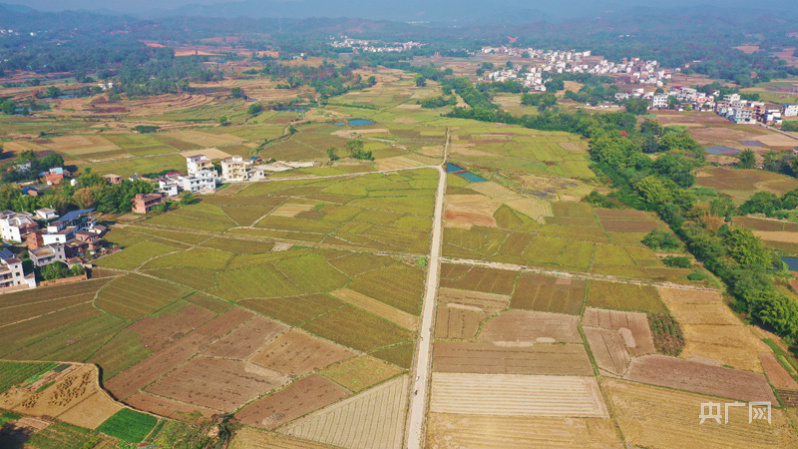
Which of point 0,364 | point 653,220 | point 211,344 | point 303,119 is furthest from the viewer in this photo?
point 303,119

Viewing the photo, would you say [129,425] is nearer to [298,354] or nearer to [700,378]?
[298,354]

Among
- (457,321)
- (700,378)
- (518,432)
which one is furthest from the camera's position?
(457,321)

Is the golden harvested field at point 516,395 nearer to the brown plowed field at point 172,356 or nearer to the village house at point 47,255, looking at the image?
the brown plowed field at point 172,356

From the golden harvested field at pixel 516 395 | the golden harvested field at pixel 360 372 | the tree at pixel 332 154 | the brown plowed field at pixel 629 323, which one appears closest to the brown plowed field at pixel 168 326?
the golden harvested field at pixel 360 372

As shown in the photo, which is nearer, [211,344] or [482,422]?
[482,422]

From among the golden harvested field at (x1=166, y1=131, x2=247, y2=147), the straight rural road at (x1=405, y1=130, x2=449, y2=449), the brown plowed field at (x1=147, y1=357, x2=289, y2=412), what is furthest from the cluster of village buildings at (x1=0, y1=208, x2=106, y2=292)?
the golden harvested field at (x1=166, y1=131, x2=247, y2=147)

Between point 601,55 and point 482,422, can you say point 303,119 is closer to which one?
point 482,422

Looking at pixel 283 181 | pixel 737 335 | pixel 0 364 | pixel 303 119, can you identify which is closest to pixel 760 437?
pixel 737 335

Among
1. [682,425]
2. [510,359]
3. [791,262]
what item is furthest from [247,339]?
[791,262]
